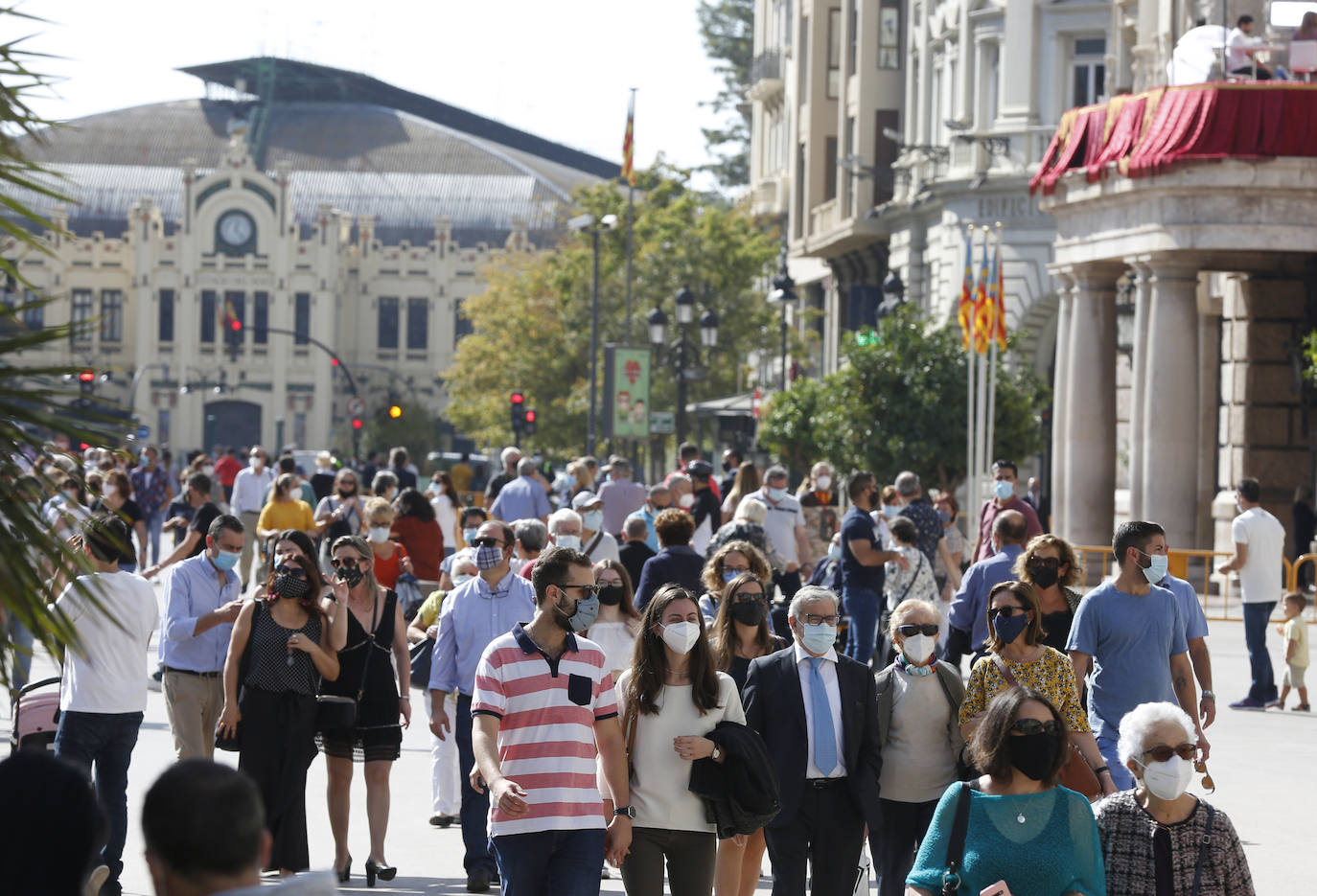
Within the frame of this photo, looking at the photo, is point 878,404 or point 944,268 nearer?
point 878,404

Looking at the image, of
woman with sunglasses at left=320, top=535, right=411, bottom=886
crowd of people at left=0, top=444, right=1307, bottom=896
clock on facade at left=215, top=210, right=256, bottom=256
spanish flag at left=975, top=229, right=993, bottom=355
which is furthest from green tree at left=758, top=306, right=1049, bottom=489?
clock on facade at left=215, top=210, right=256, bottom=256

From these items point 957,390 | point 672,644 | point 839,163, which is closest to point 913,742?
point 672,644

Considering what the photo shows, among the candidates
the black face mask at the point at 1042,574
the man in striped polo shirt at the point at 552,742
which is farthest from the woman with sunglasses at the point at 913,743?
the black face mask at the point at 1042,574

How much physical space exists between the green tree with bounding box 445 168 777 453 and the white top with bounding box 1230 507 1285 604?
115ft

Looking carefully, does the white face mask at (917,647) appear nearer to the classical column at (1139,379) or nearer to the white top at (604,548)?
the white top at (604,548)

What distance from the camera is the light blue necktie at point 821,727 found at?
28.3 feet

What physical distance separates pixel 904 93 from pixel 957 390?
1662cm

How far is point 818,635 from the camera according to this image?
8.68m

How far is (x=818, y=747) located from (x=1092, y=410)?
21706 millimetres

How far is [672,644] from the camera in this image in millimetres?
8242

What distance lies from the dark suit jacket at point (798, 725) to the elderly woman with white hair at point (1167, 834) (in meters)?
2.28

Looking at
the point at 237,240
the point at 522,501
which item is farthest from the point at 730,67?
the point at 522,501

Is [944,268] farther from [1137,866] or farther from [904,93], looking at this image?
[1137,866]

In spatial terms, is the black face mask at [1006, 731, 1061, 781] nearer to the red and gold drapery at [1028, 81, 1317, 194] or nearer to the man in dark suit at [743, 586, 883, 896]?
the man in dark suit at [743, 586, 883, 896]
